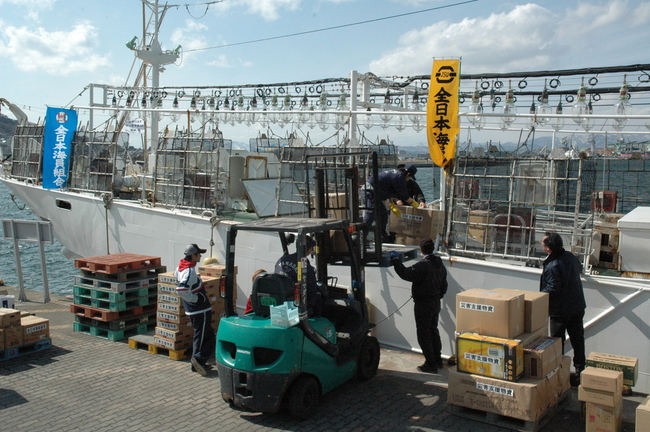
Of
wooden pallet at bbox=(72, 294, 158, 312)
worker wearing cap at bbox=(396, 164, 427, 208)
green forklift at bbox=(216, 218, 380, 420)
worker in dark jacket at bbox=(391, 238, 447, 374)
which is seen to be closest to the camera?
green forklift at bbox=(216, 218, 380, 420)

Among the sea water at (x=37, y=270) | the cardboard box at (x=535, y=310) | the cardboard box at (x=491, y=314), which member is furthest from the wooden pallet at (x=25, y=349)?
the sea water at (x=37, y=270)

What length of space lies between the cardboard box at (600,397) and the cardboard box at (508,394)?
40cm

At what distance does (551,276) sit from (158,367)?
19.5 ft

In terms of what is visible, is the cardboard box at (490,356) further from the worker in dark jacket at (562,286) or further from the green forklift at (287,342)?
the green forklift at (287,342)

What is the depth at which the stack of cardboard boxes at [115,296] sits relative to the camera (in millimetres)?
9414

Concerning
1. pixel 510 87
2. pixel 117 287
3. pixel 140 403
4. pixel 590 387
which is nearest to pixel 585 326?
pixel 590 387

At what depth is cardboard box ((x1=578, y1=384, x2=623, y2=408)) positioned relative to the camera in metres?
5.41

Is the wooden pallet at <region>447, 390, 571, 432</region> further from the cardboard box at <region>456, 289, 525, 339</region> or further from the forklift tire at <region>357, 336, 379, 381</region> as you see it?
the forklift tire at <region>357, 336, 379, 381</region>

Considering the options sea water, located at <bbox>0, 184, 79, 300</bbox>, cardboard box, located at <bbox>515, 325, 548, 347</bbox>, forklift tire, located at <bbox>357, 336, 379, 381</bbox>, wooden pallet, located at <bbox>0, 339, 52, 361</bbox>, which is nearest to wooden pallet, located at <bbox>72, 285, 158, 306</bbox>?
wooden pallet, located at <bbox>0, 339, 52, 361</bbox>

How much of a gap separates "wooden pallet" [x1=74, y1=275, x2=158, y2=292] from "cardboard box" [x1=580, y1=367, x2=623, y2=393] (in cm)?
745

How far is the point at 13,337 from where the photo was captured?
27.2 feet

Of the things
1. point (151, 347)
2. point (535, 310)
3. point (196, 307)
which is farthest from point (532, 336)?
point (151, 347)

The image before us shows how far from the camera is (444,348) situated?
27.9 ft

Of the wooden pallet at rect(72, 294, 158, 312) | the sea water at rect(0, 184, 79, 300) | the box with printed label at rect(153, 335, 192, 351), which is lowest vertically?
the sea water at rect(0, 184, 79, 300)
